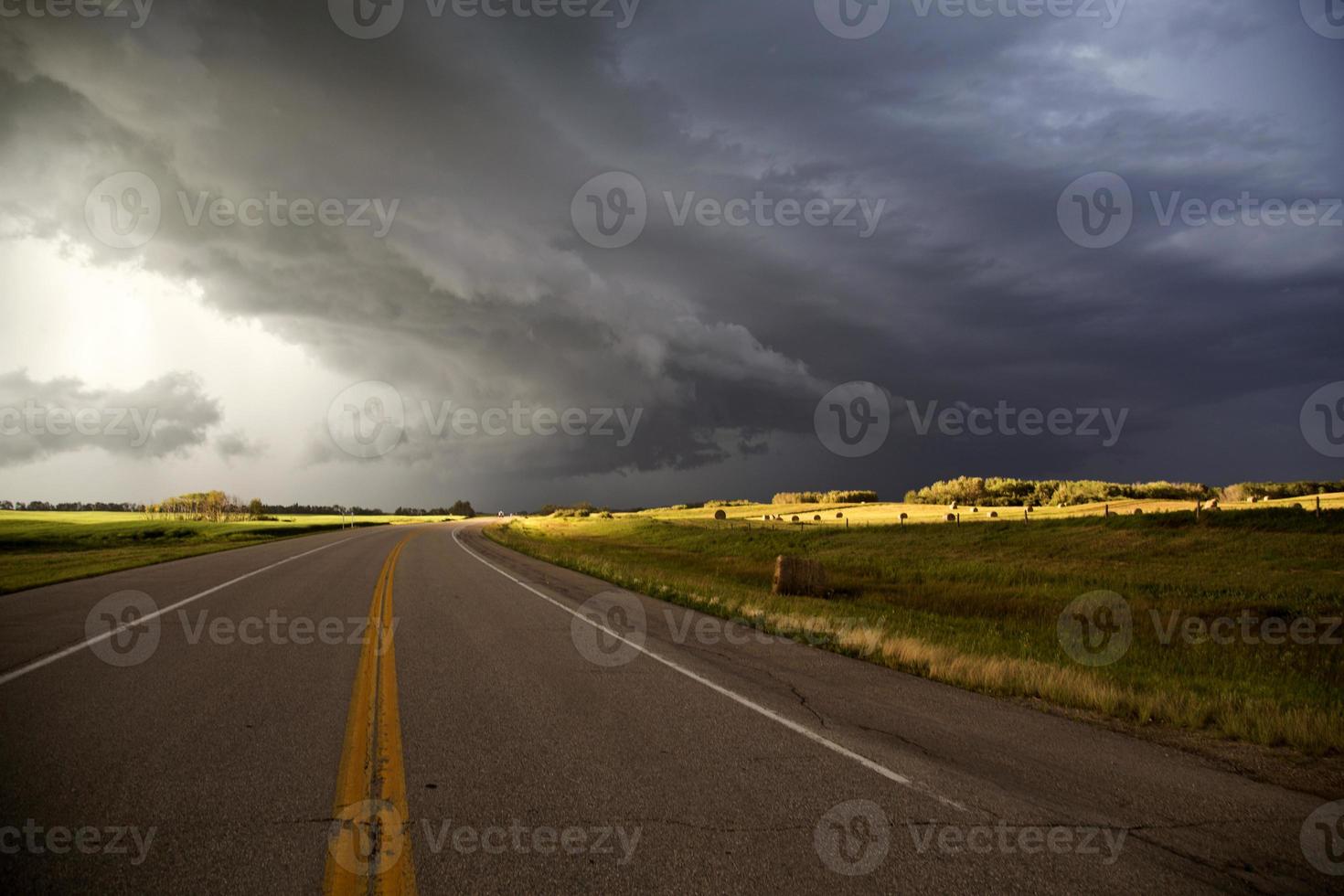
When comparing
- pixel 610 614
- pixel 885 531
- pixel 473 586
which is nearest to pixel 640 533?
pixel 885 531

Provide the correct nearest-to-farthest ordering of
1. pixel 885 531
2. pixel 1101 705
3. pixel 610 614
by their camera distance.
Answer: pixel 1101 705, pixel 610 614, pixel 885 531

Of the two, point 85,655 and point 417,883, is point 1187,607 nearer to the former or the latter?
point 417,883

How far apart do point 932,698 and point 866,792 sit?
140 inches

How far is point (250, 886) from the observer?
3629mm
